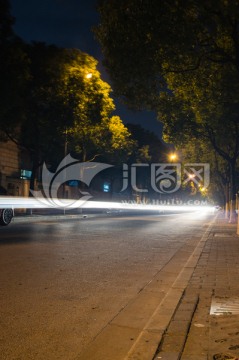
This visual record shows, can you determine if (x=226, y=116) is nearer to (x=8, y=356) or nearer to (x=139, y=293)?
(x=139, y=293)

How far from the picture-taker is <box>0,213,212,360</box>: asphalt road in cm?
423

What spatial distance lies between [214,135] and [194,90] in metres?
11.4

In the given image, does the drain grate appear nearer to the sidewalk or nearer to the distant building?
the sidewalk

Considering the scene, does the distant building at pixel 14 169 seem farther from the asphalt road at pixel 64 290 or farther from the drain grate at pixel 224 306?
the drain grate at pixel 224 306

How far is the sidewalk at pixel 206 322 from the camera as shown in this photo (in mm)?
3789

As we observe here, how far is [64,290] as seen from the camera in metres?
6.49

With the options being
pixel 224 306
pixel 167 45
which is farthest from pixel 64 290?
pixel 167 45

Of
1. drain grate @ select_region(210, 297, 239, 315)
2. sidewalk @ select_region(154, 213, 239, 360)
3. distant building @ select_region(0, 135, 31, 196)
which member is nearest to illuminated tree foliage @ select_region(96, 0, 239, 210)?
sidewalk @ select_region(154, 213, 239, 360)

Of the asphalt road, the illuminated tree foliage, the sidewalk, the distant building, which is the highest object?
the illuminated tree foliage

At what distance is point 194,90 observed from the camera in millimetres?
20406

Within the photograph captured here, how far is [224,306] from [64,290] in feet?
7.87

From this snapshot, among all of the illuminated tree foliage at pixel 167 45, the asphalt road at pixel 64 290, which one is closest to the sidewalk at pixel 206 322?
the asphalt road at pixel 64 290

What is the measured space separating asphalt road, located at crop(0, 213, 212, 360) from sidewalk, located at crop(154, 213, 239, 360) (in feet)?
2.56

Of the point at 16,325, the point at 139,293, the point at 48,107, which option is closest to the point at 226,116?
the point at 48,107
